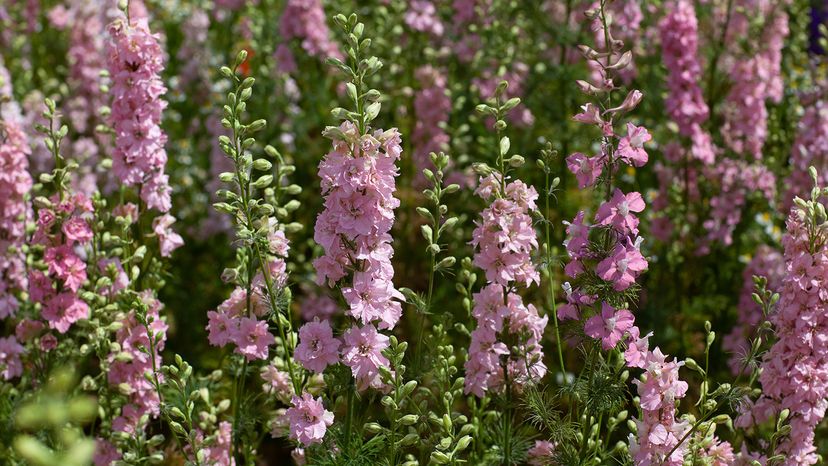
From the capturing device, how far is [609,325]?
100 inches

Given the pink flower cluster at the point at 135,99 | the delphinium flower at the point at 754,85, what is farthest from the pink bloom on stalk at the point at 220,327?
the delphinium flower at the point at 754,85

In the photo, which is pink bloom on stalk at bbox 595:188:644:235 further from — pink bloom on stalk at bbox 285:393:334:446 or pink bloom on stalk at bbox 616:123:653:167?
pink bloom on stalk at bbox 285:393:334:446

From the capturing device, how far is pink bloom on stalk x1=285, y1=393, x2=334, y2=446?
2.57 meters

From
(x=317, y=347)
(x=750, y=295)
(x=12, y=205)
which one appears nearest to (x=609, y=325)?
(x=317, y=347)

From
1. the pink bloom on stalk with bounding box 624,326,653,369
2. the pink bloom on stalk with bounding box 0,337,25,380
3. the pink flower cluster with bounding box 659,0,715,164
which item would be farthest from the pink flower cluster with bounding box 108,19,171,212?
the pink flower cluster with bounding box 659,0,715,164

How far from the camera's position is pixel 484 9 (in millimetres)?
5402

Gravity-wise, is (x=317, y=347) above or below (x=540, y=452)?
above

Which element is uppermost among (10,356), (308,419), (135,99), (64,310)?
(135,99)

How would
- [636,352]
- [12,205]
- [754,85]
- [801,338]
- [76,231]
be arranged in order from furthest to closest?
1. [754,85]
2. [12,205]
3. [76,231]
4. [801,338]
5. [636,352]

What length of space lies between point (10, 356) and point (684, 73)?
319 cm

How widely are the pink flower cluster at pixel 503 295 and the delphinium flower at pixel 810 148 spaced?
201 cm

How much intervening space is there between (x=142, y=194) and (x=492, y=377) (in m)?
1.39

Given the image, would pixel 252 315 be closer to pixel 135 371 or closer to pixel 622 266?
pixel 135 371

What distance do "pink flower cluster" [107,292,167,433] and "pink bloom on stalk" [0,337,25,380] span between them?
45 cm
